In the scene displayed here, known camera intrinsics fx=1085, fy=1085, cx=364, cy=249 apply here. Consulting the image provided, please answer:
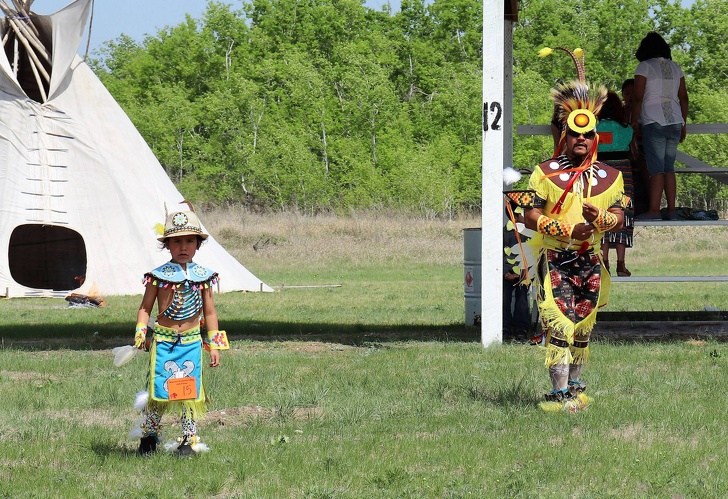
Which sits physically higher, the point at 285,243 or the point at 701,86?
the point at 701,86

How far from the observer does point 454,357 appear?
10.7m

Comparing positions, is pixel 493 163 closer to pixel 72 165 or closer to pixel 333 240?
pixel 72 165

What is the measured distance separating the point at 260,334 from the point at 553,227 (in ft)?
23.2

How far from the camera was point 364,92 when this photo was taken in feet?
170

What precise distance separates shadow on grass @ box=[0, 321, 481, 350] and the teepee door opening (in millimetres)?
7450

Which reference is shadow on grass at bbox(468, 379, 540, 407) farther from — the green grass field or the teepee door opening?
the teepee door opening

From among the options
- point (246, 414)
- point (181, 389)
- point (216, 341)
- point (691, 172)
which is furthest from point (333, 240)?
point (181, 389)

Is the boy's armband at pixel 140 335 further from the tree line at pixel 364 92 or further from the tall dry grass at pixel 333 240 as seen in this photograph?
the tree line at pixel 364 92

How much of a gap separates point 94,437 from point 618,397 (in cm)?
381

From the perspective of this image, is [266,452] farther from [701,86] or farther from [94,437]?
[701,86]

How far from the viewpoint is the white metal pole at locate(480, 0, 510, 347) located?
37.1 ft

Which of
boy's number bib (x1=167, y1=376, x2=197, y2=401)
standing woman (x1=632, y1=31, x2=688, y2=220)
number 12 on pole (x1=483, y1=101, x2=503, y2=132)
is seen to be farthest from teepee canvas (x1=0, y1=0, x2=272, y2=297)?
boy's number bib (x1=167, y1=376, x2=197, y2=401)

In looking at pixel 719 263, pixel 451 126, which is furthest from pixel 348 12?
pixel 719 263

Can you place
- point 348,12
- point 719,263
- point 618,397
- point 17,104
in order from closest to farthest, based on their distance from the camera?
point 618,397 < point 17,104 < point 719,263 < point 348,12
